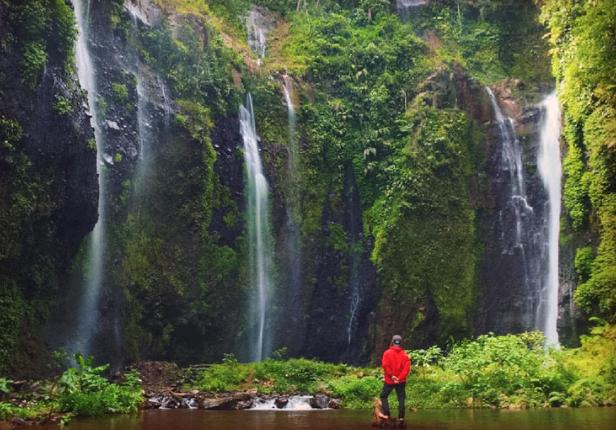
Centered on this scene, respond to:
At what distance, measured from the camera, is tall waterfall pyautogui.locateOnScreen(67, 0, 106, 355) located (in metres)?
15.5

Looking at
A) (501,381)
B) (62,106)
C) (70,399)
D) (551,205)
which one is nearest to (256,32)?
(551,205)

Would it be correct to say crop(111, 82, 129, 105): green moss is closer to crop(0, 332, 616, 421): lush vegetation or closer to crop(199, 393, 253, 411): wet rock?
crop(0, 332, 616, 421): lush vegetation

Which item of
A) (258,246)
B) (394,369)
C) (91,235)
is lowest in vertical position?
(394,369)

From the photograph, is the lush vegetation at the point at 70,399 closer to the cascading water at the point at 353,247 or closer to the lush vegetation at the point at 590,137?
the cascading water at the point at 353,247

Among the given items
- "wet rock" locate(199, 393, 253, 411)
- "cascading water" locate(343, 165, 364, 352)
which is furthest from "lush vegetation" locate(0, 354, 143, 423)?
"cascading water" locate(343, 165, 364, 352)

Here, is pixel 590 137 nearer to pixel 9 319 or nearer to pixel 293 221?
pixel 293 221

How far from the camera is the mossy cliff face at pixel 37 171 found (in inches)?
521

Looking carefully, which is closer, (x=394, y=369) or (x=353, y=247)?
(x=394, y=369)

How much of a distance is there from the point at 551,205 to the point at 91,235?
48.1 feet

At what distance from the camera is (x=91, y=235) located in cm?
1625

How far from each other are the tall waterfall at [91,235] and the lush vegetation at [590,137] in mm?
12281

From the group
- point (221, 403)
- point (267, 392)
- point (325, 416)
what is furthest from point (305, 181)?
point (325, 416)

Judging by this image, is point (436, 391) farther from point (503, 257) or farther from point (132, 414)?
point (503, 257)

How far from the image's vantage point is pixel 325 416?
→ 10.8m
